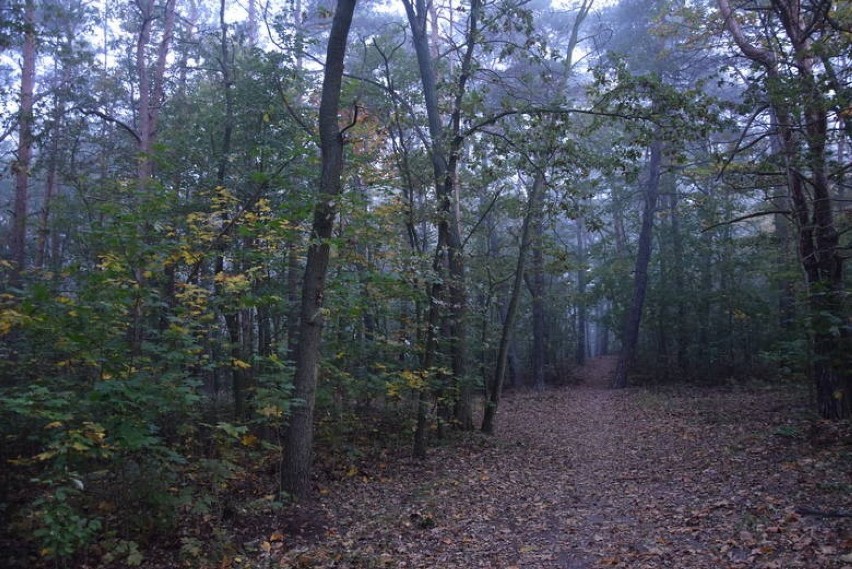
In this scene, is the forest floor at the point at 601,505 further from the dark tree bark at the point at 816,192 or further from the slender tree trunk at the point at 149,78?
the slender tree trunk at the point at 149,78

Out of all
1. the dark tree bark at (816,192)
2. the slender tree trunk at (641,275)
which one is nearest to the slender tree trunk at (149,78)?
the dark tree bark at (816,192)

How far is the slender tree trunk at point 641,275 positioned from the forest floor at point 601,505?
35.4 feet

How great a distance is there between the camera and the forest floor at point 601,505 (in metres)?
6.04

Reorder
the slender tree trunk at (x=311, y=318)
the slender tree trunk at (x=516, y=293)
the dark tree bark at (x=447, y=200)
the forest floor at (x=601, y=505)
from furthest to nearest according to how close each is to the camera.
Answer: the slender tree trunk at (x=516, y=293) → the dark tree bark at (x=447, y=200) → the slender tree trunk at (x=311, y=318) → the forest floor at (x=601, y=505)

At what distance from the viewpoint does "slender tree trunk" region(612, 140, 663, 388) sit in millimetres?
23106

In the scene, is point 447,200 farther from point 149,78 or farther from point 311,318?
point 149,78

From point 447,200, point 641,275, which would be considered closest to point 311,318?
point 447,200

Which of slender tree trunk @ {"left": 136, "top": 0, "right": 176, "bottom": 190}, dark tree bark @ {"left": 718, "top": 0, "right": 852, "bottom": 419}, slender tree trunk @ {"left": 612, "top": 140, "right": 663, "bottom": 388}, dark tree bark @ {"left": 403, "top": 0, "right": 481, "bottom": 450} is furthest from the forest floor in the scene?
slender tree trunk @ {"left": 612, "top": 140, "right": 663, "bottom": 388}

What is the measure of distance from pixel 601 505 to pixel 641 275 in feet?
57.0

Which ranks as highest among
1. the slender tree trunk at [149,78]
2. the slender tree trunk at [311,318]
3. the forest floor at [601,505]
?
the slender tree trunk at [149,78]

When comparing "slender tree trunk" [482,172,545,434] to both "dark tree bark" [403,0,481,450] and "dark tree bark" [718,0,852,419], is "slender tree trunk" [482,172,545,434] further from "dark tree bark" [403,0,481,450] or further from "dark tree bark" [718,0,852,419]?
"dark tree bark" [718,0,852,419]

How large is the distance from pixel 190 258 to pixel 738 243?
1337cm

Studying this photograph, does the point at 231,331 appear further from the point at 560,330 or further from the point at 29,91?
the point at 560,330

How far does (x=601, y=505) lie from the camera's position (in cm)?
812
